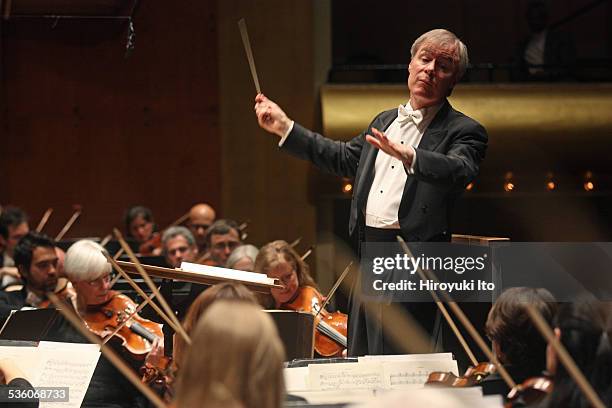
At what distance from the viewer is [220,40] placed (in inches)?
362

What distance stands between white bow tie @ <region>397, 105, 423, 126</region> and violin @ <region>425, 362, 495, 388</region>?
916 mm

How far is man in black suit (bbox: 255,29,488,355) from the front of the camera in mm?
3549

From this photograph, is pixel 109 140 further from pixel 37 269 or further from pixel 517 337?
pixel 517 337

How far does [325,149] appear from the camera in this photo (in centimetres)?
381

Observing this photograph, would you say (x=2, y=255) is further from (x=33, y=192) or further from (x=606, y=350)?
(x=606, y=350)

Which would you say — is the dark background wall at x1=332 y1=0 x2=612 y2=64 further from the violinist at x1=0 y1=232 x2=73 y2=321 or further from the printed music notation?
the printed music notation

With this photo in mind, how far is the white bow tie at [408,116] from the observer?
3660 millimetres

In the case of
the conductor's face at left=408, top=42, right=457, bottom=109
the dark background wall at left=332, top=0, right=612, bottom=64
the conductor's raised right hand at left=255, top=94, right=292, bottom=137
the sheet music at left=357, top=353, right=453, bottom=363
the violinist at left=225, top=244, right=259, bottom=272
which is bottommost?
the violinist at left=225, top=244, right=259, bottom=272

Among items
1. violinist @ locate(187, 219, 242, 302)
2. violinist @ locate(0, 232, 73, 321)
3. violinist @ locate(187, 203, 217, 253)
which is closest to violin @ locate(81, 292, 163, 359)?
violinist @ locate(0, 232, 73, 321)

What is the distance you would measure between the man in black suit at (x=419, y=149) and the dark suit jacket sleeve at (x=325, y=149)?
2 centimetres

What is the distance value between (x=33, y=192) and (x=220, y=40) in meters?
2.10

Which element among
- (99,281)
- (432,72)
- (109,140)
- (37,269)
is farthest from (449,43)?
(109,140)

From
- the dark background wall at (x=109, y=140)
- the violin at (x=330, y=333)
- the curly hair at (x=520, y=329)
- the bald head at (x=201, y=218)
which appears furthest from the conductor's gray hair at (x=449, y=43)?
the dark background wall at (x=109, y=140)

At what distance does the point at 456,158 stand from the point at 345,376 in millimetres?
800
